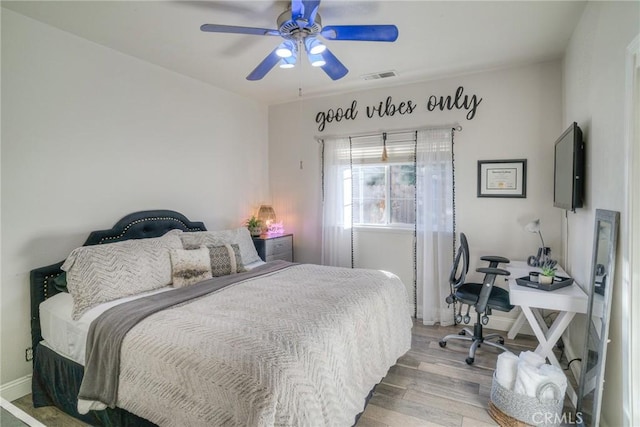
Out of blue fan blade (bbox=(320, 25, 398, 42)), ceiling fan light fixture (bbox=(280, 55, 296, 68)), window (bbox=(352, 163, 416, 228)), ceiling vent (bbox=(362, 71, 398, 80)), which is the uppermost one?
ceiling vent (bbox=(362, 71, 398, 80))

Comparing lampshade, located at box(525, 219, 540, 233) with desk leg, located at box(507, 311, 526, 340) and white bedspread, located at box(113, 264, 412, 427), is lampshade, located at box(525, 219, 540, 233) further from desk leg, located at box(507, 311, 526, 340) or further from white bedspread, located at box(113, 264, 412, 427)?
white bedspread, located at box(113, 264, 412, 427)

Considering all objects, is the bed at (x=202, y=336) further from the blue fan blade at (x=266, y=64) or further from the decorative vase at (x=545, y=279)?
the blue fan blade at (x=266, y=64)

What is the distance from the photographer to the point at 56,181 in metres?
2.54

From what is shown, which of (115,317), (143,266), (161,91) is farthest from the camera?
(161,91)

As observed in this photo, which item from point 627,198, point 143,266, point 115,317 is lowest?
point 115,317

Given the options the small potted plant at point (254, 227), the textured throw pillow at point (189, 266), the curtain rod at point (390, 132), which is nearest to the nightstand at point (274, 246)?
the small potted plant at point (254, 227)

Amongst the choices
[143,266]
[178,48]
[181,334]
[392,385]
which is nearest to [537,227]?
[392,385]

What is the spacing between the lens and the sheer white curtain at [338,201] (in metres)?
4.18

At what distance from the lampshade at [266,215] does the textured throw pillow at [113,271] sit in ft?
5.87

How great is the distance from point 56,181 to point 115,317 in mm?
1334

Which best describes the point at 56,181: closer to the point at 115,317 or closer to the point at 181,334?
the point at 115,317

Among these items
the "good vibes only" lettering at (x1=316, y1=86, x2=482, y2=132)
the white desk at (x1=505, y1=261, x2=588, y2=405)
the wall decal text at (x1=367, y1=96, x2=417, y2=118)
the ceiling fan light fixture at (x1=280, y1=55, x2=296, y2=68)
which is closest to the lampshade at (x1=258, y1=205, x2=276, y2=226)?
the "good vibes only" lettering at (x1=316, y1=86, x2=482, y2=132)

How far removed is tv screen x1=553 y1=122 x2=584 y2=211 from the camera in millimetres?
2281

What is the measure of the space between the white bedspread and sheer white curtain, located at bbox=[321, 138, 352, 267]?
73.0 inches
